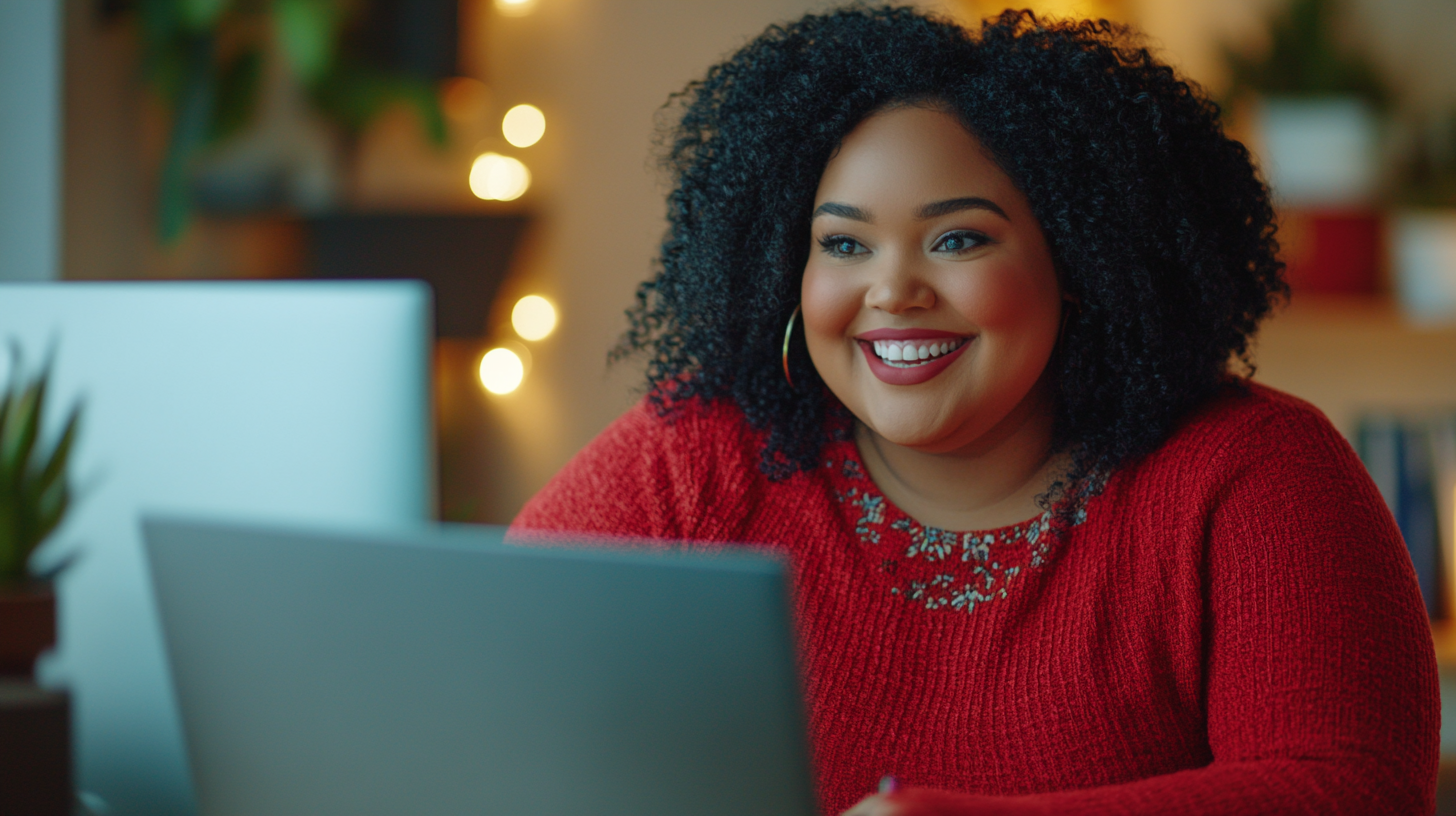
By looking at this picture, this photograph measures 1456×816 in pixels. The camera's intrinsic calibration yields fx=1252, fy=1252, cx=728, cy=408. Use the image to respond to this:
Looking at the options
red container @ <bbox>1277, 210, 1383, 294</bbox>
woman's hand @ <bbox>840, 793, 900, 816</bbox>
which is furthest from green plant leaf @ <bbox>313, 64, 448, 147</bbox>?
woman's hand @ <bbox>840, 793, 900, 816</bbox>

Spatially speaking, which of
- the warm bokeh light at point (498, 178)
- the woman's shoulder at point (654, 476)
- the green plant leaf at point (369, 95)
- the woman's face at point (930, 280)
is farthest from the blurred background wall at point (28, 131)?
the woman's face at point (930, 280)

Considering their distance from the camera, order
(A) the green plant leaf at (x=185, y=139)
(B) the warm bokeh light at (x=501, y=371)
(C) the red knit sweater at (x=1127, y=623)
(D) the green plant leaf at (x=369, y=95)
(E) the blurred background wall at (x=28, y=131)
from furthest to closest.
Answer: (B) the warm bokeh light at (x=501, y=371) < (D) the green plant leaf at (x=369, y=95) < (A) the green plant leaf at (x=185, y=139) < (E) the blurred background wall at (x=28, y=131) < (C) the red knit sweater at (x=1127, y=623)

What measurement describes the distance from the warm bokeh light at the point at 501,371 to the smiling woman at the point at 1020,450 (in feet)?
4.78

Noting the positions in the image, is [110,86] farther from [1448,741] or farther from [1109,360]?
[1448,741]

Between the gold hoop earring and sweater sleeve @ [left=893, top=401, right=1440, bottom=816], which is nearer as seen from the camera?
sweater sleeve @ [left=893, top=401, right=1440, bottom=816]

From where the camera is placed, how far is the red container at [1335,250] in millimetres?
2307

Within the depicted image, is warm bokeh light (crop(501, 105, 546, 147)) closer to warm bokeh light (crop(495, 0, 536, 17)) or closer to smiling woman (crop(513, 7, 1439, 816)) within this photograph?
warm bokeh light (crop(495, 0, 536, 17))

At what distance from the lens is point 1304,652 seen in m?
0.96

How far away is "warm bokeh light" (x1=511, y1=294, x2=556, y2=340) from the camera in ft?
8.96

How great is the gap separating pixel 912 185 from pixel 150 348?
63 cm

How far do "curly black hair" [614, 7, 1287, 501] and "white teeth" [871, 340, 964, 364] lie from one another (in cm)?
13

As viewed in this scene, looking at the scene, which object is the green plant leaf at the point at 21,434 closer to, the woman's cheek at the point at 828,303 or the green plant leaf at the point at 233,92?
the woman's cheek at the point at 828,303

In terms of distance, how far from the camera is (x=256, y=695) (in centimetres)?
65

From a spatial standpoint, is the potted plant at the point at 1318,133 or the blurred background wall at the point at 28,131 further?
the potted plant at the point at 1318,133
